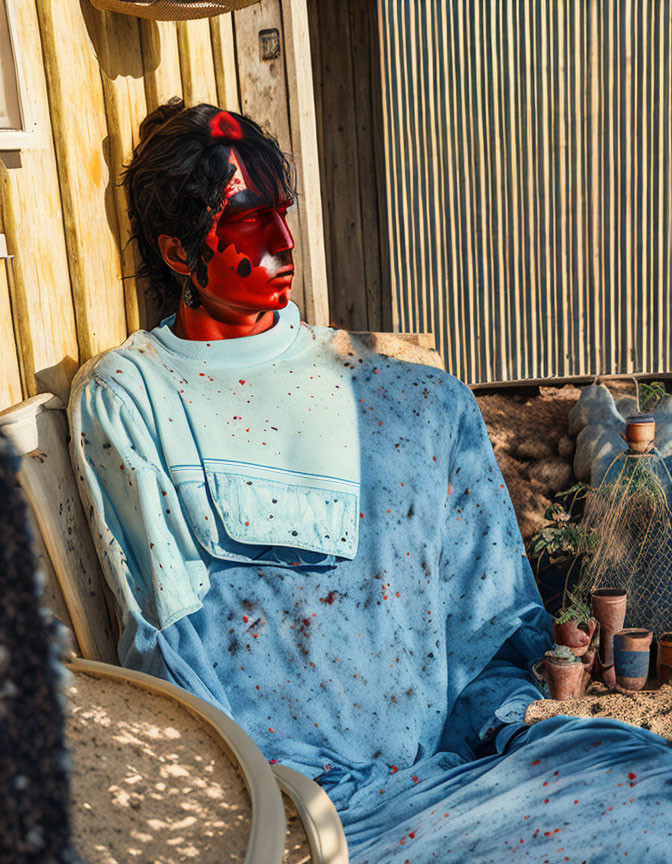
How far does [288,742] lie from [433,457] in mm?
861

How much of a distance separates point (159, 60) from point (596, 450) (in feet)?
9.60

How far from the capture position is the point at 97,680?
1177 mm

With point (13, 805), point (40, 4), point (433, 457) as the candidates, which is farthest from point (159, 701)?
point (40, 4)

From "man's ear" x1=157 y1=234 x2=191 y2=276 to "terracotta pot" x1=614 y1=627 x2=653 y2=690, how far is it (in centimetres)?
195

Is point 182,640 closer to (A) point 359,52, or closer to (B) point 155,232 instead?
(B) point 155,232

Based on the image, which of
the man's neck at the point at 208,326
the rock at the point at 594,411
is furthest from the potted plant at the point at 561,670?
the rock at the point at 594,411

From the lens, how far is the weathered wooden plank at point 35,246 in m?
2.11

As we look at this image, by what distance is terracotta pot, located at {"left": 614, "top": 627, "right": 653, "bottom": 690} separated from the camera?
121 inches

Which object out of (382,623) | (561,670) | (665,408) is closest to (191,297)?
(382,623)

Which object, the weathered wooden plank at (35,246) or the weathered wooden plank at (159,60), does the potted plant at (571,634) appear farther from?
the weathered wooden plank at (159,60)

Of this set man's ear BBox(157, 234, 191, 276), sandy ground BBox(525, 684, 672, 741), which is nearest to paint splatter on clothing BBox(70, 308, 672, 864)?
man's ear BBox(157, 234, 191, 276)

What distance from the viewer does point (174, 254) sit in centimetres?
240

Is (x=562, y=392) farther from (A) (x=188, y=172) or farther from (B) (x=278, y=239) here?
(A) (x=188, y=172)

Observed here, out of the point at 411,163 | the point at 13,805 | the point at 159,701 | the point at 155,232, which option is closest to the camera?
the point at 13,805
